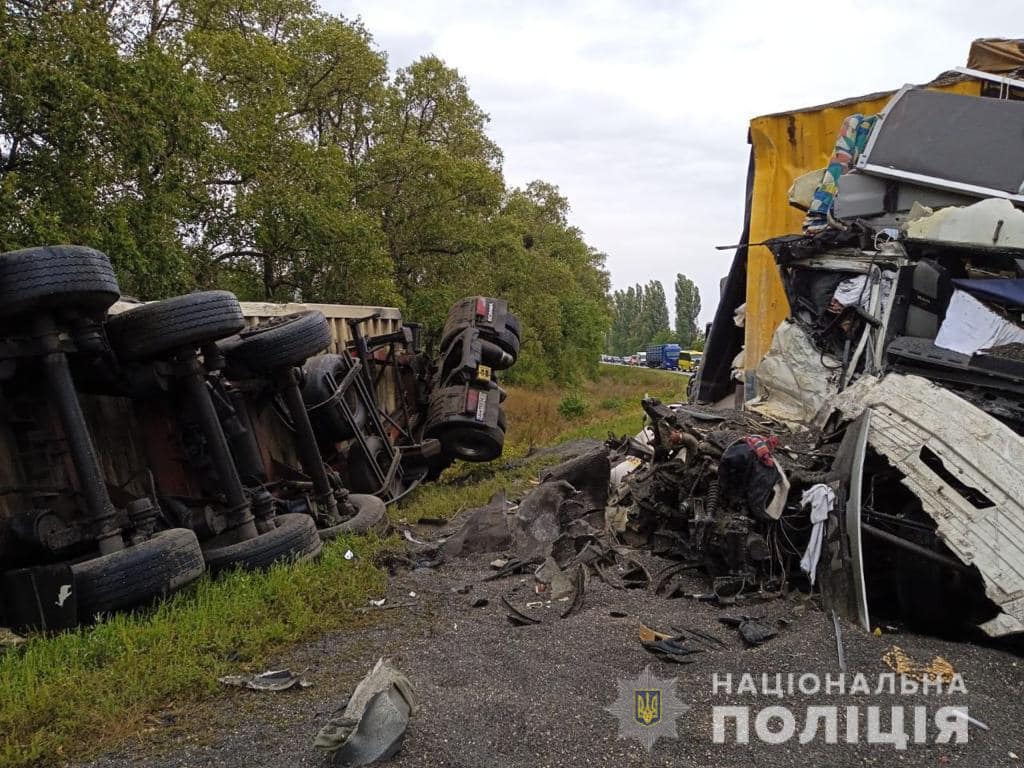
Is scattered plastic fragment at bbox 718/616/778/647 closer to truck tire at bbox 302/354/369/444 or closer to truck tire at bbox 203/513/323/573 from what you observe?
truck tire at bbox 203/513/323/573

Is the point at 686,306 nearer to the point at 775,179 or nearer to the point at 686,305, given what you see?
the point at 686,305

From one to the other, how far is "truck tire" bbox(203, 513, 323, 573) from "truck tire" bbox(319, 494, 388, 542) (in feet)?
1.61

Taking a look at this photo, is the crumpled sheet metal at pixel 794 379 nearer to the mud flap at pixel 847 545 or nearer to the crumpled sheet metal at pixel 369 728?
the mud flap at pixel 847 545

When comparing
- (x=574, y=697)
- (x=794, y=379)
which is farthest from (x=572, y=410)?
(x=574, y=697)

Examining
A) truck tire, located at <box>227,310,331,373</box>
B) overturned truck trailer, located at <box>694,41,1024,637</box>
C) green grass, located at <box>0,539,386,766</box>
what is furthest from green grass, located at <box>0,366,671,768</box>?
overturned truck trailer, located at <box>694,41,1024,637</box>

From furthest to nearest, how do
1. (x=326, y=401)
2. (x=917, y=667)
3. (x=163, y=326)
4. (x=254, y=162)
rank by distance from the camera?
(x=254, y=162) → (x=326, y=401) → (x=163, y=326) → (x=917, y=667)

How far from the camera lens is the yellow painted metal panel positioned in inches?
296

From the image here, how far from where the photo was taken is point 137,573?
395 cm

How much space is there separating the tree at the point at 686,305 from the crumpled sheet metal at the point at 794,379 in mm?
72552

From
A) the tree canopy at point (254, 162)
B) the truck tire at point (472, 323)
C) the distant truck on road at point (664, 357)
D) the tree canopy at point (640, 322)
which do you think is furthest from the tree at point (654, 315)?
the truck tire at point (472, 323)

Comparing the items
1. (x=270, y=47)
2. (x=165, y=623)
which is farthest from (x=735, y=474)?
(x=270, y=47)

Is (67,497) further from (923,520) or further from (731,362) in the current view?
(731,362)

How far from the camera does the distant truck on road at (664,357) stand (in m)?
55.0

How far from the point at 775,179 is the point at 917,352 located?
12.3 feet
